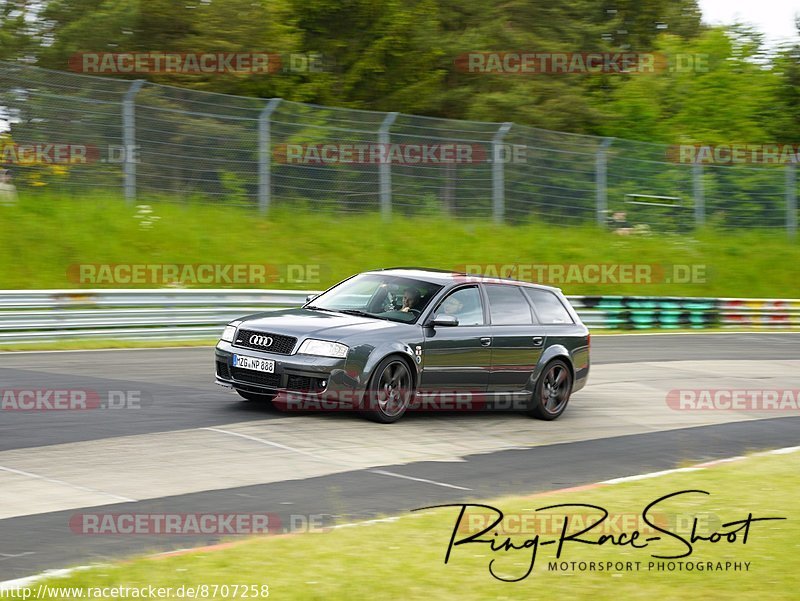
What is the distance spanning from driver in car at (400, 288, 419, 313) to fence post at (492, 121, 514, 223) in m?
15.7

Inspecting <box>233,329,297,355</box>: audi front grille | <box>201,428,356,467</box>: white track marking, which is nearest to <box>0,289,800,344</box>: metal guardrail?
<box>233,329,297,355</box>: audi front grille

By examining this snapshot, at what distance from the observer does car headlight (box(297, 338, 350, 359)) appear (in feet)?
34.0

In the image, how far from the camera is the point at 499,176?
27.1m

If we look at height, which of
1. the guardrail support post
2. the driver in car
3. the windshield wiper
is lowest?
the windshield wiper

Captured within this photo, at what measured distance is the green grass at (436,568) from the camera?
5473mm

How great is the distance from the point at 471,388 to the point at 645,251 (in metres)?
20.7

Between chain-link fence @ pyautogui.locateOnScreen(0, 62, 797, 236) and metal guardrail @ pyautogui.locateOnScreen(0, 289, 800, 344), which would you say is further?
chain-link fence @ pyautogui.locateOnScreen(0, 62, 797, 236)

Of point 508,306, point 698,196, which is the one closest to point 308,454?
point 508,306

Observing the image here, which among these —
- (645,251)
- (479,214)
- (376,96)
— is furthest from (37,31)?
(645,251)

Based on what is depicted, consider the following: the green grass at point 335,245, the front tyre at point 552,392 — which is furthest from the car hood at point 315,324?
the green grass at point 335,245

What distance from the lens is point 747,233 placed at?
32.3 metres

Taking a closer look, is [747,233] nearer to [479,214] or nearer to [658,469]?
[479,214]

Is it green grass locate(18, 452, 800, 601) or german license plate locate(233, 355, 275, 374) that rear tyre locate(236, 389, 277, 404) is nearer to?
german license plate locate(233, 355, 275, 374)

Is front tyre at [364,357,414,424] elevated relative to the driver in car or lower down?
lower down
